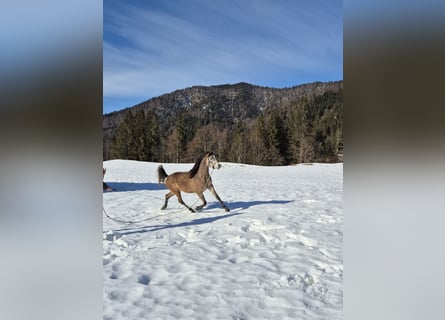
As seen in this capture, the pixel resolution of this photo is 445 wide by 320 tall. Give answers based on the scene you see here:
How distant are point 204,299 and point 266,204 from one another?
306 cm

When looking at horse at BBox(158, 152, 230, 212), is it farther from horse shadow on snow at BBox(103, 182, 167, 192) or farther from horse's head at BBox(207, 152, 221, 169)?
horse shadow on snow at BBox(103, 182, 167, 192)

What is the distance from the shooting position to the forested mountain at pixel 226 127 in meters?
5.52

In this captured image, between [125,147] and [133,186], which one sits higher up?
[125,147]

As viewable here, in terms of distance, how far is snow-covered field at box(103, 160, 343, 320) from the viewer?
1591 millimetres

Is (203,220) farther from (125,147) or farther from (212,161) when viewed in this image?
(125,147)

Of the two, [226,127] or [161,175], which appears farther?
[226,127]

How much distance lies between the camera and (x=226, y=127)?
7.91 m

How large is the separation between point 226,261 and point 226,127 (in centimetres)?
587

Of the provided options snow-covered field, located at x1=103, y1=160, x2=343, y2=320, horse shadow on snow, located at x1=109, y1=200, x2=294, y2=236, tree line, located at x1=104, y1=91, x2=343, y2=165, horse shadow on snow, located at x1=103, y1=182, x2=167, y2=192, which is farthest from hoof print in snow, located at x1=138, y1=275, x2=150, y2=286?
horse shadow on snow, located at x1=103, y1=182, x2=167, y2=192

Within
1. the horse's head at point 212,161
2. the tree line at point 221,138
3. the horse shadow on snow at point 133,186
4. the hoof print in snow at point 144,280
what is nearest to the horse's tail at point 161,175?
the horse's head at point 212,161

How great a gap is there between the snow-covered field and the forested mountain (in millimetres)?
1530

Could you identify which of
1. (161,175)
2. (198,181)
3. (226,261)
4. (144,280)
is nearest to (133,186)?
(161,175)
